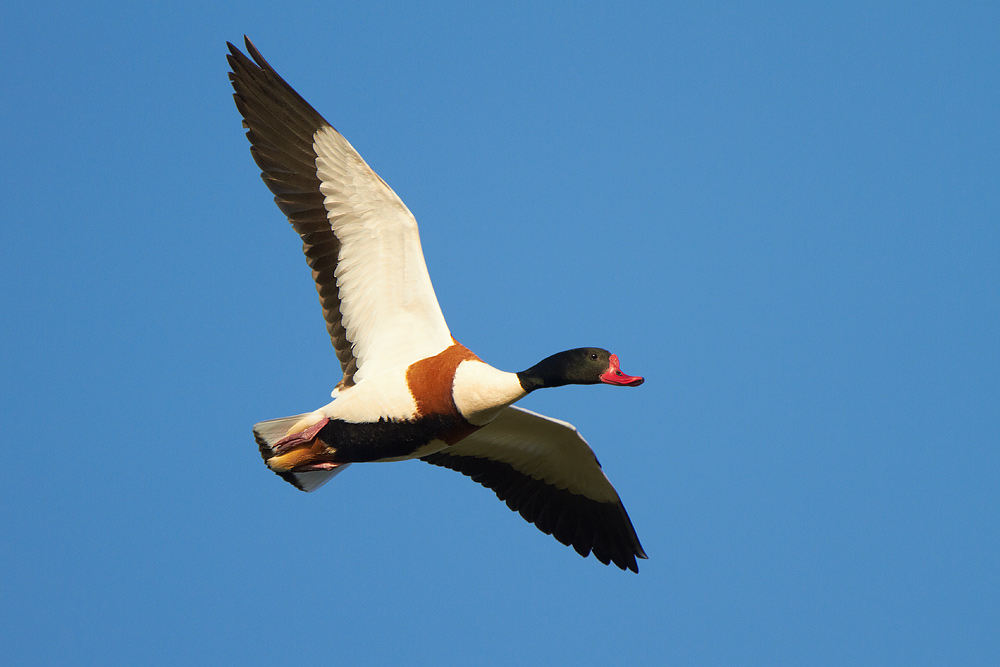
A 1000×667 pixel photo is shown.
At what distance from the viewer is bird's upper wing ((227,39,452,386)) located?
6434 mm

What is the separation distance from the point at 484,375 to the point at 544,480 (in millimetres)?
1958

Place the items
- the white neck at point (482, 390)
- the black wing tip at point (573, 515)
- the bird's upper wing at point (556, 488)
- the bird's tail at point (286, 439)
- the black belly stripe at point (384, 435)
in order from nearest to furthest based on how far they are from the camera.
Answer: the white neck at point (482, 390), the black belly stripe at point (384, 435), the bird's tail at point (286, 439), the bird's upper wing at point (556, 488), the black wing tip at point (573, 515)

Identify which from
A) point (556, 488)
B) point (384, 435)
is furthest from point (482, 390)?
point (556, 488)

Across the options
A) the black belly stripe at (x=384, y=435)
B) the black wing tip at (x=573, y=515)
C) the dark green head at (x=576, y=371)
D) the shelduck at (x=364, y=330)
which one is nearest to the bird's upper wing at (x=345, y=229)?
the shelduck at (x=364, y=330)

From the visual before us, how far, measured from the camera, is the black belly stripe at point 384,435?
616cm

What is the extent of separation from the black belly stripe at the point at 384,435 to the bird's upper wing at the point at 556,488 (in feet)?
4.18

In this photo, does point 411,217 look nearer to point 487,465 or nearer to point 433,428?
point 433,428

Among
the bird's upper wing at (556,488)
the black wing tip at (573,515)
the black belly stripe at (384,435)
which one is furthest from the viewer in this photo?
Answer: the black wing tip at (573,515)

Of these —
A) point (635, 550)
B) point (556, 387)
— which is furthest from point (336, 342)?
point (635, 550)

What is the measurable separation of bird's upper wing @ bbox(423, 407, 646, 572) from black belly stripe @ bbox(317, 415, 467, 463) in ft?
4.18

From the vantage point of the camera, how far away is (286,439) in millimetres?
6348

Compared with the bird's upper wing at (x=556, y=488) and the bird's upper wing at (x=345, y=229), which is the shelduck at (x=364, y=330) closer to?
the bird's upper wing at (x=345, y=229)

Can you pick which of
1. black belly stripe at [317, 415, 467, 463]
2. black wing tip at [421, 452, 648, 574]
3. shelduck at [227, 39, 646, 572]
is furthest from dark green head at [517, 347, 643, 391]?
black wing tip at [421, 452, 648, 574]

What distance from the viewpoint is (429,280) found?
6.48 meters
